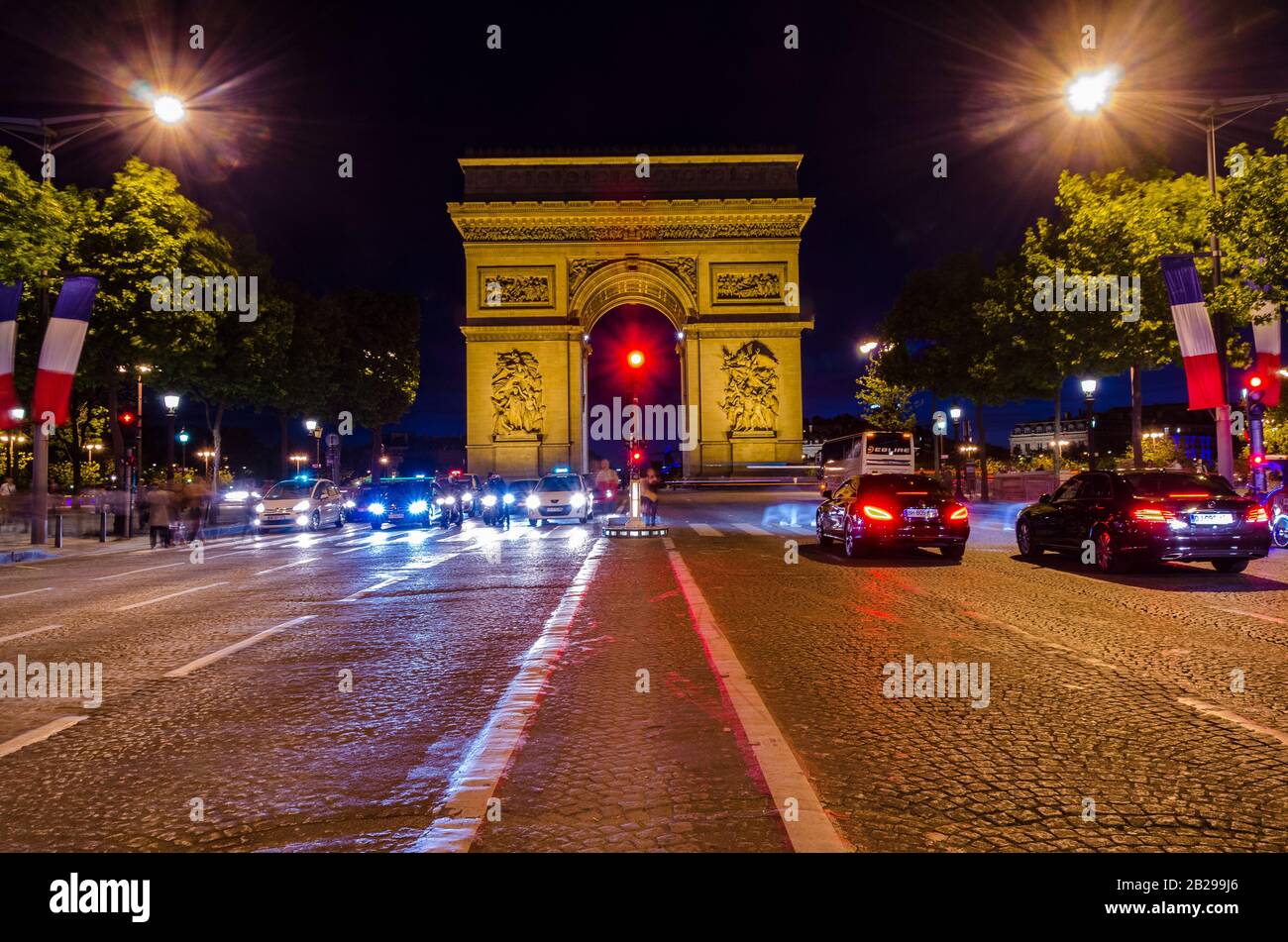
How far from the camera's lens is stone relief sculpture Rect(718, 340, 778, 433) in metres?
51.0

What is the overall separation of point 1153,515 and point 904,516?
145 inches

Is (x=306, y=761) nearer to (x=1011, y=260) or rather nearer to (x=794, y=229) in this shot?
(x=1011, y=260)

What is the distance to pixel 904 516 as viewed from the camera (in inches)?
588

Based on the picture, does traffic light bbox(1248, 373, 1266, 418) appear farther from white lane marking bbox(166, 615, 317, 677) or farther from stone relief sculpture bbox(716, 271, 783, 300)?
stone relief sculpture bbox(716, 271, 783, 300)

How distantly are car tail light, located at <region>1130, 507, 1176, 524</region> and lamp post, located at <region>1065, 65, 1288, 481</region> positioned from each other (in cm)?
782

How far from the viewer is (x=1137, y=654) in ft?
22.6

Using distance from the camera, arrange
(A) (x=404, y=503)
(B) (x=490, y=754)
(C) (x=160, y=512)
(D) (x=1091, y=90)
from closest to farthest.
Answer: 1. (B) (x=490, y=754)
2. (D) (x=1091, y=90)
3. (C) (x=160, y=512)
4. (A) (x=404, y=503)

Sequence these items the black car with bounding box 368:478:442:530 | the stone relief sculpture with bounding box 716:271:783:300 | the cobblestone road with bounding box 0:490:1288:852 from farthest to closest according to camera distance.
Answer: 1. the stone relief sculpture with bounding box 716:271:783:300
2. the black car with bounding box 368:478:442:530
3. the cobblestone road with bounding box 0:490:1288:852

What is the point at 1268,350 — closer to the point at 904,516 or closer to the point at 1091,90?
the point at 1091,90

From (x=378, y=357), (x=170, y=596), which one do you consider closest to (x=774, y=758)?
(x=170, y=596)

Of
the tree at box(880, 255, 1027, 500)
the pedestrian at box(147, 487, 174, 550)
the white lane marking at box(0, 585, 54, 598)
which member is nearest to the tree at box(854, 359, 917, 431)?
the tree at box(880, 255, 1027, 500)

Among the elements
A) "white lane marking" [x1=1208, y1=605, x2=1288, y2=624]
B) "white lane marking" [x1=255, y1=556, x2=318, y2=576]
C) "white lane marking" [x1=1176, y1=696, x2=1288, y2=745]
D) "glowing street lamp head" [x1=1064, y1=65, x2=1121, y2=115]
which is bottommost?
"white lane marking" [x1=255, y1=556, x2=318, y2=576]
